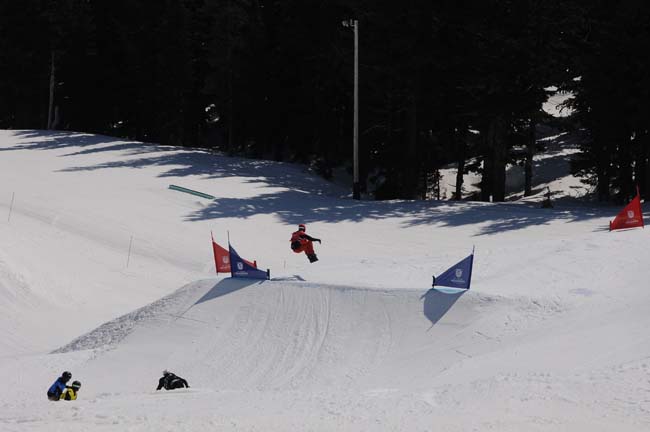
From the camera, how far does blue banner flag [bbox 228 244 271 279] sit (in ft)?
55.8

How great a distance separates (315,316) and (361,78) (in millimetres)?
22522

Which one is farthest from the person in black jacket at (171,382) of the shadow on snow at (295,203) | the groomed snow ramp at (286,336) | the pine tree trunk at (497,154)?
the pine tree trunk at (497,154)

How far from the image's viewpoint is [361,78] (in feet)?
117

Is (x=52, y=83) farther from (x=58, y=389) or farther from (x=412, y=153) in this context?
(x=58, y=389)

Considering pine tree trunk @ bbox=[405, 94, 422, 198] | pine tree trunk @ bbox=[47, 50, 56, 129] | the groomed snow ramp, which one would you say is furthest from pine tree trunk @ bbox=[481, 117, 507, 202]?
pine tree trunk @ bbox=[47, 50, 56, 129]

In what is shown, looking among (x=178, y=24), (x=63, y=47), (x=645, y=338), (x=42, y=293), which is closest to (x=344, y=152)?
(x=178, y=24)

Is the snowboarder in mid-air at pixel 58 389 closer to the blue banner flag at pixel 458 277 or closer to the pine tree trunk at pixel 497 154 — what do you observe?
the blue banner flag at pixel 458 277

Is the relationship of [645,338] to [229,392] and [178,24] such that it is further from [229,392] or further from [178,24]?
[178,24]

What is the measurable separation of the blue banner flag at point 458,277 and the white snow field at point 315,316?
0.29 m

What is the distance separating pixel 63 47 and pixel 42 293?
3307 cm

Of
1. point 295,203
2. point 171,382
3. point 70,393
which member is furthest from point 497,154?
point 70,393

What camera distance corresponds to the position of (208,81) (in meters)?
42.5

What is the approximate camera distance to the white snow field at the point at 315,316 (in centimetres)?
925

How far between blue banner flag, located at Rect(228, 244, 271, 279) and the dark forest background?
16.9 metres
